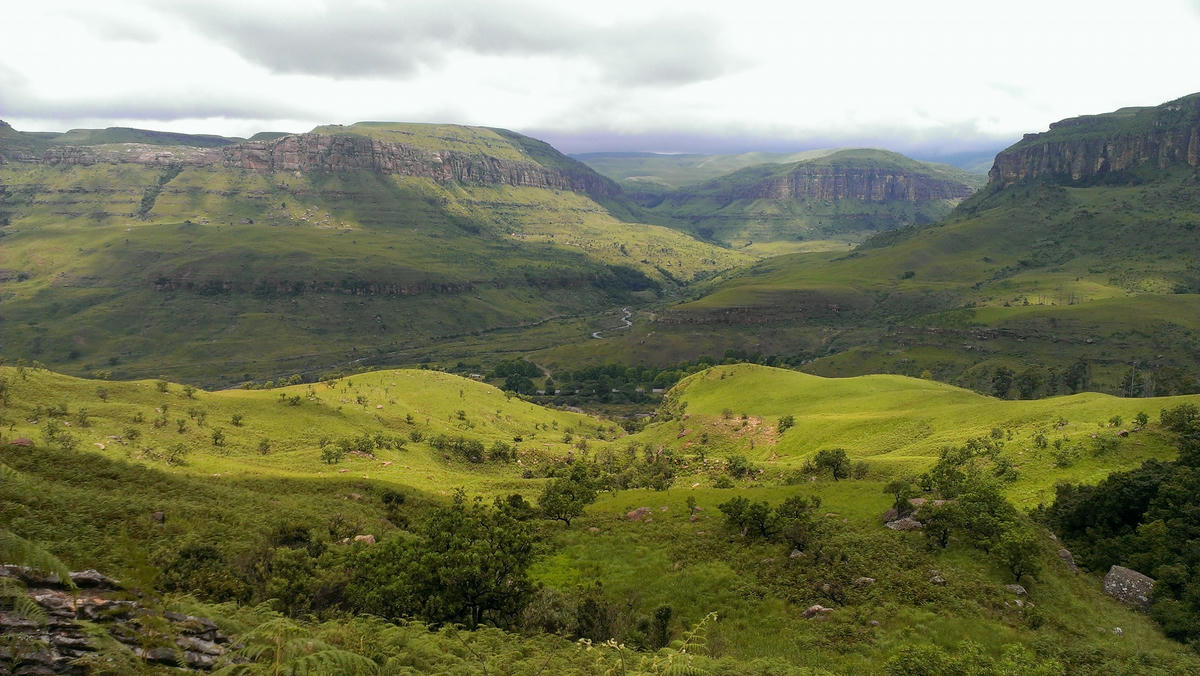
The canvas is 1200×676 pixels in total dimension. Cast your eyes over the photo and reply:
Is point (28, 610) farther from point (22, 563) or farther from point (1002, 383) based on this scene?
point (1002, 383)

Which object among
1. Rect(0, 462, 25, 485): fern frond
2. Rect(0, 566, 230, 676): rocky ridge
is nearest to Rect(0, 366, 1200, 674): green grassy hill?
Rect(0, 462, 25, 485): fern frond

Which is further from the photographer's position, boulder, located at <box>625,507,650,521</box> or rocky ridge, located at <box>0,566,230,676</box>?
boulder, located at <box>625,507,650,521</box>

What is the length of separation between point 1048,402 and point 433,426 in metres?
96.0

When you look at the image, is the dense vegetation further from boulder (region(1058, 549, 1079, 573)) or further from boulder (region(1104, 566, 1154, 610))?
boulder (region(1058, 549, 1079, 573))

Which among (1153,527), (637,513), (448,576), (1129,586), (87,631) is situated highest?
(87,631)

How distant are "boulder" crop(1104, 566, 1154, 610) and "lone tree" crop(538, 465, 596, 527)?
37.5m

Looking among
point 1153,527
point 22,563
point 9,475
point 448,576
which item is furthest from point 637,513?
point 22,563

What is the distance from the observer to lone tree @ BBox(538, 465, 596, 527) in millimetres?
53000

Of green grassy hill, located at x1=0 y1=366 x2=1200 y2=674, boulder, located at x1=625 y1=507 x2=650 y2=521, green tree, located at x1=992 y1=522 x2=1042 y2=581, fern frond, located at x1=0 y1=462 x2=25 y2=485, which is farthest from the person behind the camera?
boulder, located at x1=625 y1=507 x2=650 y2=521

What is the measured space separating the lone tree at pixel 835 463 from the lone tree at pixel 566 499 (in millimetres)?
25259

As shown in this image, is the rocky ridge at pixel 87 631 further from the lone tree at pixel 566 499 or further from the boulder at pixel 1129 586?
the boulder at pixel 1129 586

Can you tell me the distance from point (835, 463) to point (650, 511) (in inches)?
906

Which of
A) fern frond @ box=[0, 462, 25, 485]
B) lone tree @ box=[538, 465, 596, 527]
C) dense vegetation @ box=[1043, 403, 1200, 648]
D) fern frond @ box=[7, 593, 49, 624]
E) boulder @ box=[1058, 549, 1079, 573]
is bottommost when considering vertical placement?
lone tree @ box=[538, 465, 596, 527]

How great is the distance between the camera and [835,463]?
2457 inches
